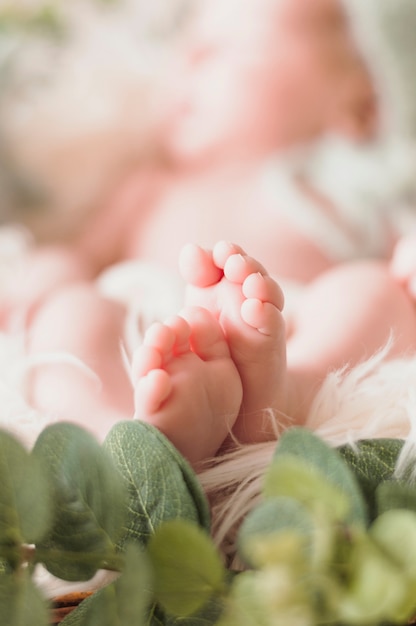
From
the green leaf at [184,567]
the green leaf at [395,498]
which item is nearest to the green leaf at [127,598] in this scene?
the green leaf at [184,567]

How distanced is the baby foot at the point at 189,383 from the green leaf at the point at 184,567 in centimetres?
15

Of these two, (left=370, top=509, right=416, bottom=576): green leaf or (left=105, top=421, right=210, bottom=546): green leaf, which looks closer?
(left=370, top=509, right=416, bottom=576): green leaf

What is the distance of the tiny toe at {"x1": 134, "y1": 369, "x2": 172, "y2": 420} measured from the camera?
0.47 m

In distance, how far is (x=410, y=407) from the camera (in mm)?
536

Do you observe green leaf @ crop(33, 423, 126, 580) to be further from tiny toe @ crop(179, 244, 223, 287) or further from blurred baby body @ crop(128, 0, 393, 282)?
blurred baby body @ crop(128, 0, 393, 282)

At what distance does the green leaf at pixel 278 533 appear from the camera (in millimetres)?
271

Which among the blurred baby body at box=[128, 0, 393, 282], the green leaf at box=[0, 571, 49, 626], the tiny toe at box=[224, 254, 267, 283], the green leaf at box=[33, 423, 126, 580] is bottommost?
the green leaf at box=[0, 571, 49, 626]

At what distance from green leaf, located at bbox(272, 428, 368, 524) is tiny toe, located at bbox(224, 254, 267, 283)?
181mm

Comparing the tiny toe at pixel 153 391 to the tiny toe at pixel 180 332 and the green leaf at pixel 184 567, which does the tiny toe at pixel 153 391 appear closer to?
the tiny toe at pixel 180 332

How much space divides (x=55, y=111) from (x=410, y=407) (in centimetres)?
86

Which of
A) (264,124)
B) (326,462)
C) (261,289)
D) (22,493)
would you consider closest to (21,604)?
(22,493)

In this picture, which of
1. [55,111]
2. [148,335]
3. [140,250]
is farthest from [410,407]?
[55,111]

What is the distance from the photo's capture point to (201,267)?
0.54 meters

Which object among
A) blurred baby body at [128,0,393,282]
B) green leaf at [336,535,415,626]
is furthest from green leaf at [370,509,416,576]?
blurred baby body at [128,0,393,282]
